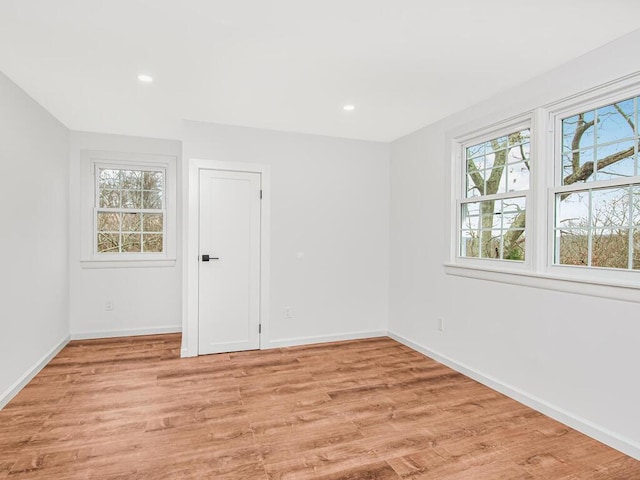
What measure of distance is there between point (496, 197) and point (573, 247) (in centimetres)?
76

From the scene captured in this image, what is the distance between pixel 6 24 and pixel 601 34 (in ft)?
11.0

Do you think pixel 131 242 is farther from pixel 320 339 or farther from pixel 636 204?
pixel 636 204

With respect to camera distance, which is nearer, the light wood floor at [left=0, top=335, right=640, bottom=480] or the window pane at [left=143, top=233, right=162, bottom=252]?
the light wood floor at [left=0, top=335, right=640, bottom=480]

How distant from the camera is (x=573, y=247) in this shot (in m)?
2.56

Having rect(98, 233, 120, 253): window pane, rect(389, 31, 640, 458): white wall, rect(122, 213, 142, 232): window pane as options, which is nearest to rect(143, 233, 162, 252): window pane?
rect(122, 213, 142, 232): window pane

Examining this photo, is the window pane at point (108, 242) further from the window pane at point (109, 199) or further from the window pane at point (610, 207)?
the window pane at point (610, 207)

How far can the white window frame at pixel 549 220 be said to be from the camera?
222 centimetres

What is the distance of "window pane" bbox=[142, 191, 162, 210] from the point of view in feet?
15.0

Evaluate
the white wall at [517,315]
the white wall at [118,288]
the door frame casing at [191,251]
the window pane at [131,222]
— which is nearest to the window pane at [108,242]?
the window pane at [131,222]

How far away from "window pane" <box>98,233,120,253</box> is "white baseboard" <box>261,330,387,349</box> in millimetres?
2199

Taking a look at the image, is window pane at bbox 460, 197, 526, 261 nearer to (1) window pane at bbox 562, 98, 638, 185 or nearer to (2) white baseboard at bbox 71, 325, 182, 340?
(1) window pane at bbox 562, 98, 638, 185

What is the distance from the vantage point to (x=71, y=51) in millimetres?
2332

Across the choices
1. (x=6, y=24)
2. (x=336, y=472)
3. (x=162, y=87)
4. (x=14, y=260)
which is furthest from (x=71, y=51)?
(x=336, y=472)

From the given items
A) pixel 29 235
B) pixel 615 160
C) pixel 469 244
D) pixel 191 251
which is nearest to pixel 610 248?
pixel 615 160
